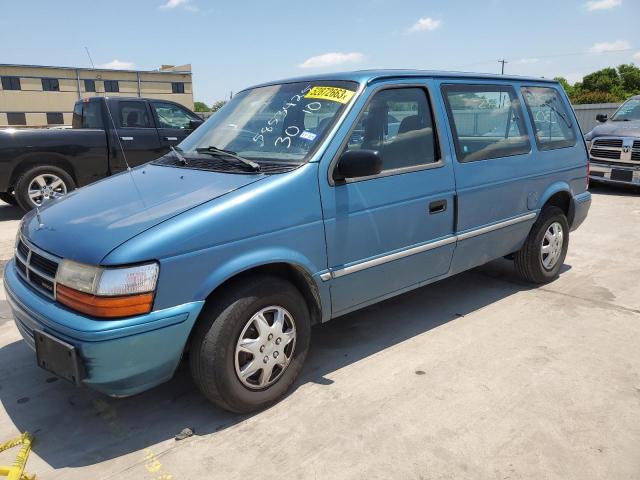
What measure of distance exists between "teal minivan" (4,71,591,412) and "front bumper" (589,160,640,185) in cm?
648

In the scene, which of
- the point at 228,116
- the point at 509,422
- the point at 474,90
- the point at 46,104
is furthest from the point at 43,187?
the point at 46,104

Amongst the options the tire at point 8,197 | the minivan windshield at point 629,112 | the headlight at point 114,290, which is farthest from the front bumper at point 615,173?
the tire at point 8,197

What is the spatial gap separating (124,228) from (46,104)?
2282 inches

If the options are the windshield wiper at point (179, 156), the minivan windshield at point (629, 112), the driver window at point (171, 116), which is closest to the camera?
the windshield wiper at point (179, 156)

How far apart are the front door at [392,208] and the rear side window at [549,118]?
1396mm

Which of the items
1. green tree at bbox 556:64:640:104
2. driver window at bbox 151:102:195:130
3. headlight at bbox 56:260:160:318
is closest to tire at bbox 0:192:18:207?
driver window at bbox 151:102:195:130

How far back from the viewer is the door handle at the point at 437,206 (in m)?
3.53

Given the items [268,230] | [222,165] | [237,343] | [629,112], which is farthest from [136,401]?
[629,112]

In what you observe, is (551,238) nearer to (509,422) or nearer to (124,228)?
(509,422)

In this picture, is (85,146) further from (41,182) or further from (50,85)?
(50,85)

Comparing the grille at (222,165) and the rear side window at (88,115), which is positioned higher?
the rear side window at (88,115)

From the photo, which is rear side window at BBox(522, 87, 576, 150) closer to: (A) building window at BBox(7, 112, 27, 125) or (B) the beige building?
(B) the beige building

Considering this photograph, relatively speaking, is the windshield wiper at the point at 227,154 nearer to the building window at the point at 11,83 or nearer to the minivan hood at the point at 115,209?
the minivan hood at the point at 115,209

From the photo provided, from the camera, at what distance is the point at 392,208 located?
3285 mm
